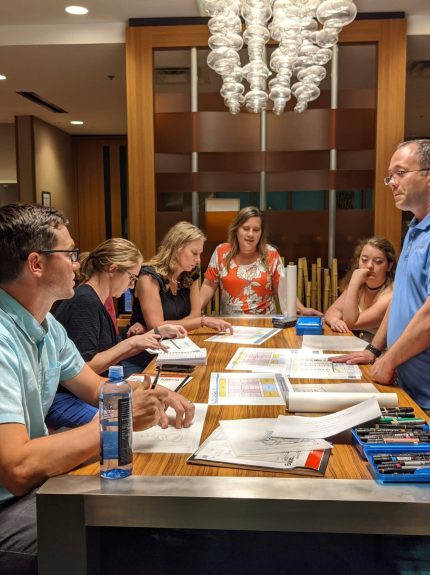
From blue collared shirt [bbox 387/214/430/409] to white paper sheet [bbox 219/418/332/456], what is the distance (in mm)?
869

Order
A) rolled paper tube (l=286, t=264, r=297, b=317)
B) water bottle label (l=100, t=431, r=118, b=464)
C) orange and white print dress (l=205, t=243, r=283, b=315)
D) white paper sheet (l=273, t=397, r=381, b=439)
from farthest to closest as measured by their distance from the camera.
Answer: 1. orange and white print dress (l=205, t=243, r=283, b=315)
2. rolled paper tube (l=286, t=264, r=297, b=317)
3. white paper sheet (l=273, t=397, r=381, b=439)
4. water bottle label (l=100, t=431, r=118, b=464)

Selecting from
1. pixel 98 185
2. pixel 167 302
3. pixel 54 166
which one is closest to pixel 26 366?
pixel 167 302

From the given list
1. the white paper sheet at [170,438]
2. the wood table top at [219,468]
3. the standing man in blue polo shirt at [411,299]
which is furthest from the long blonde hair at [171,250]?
the white paper sheet at [170,438]

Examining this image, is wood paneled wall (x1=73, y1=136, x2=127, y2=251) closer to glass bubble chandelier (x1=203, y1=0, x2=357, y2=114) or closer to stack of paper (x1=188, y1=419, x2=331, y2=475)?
glass bubble chandelier (x1=203, y1=0, x2=357, y2=114)

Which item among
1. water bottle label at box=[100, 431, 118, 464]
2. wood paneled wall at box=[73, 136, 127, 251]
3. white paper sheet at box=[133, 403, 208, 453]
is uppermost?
wood paneled wall at box=[73, 136, 127, 251]

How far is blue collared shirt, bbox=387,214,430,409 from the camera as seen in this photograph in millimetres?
2145

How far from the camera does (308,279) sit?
5367mm

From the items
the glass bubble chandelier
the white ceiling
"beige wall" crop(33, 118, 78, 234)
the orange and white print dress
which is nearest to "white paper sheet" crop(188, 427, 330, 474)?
the glass bubble chandelier

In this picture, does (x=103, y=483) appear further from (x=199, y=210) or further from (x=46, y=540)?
(x=199, y=210)

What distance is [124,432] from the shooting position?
3.92 ft

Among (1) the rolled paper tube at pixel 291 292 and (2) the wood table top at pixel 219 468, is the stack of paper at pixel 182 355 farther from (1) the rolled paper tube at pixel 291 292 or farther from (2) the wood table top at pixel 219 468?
(1) the rolled paper tube at pixel 291 292

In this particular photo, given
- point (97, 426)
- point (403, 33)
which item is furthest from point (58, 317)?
point (403, 33)

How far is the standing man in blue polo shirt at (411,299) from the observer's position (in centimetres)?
203

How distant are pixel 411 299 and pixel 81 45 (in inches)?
162
